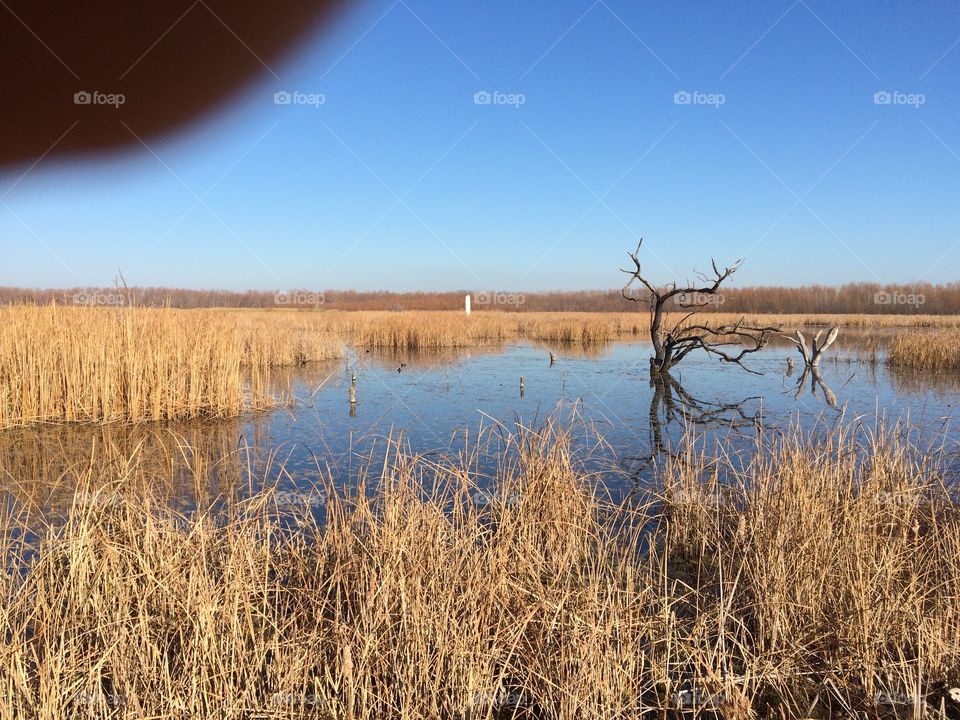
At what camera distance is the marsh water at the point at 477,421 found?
4.46 meters

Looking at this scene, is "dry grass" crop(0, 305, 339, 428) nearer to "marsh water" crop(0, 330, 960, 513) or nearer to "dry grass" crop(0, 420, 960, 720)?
"marsh water" crop(0, 330, 960, 513)

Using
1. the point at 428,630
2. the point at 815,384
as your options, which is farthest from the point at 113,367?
the point at 815,384

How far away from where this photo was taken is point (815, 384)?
10555 millimetres

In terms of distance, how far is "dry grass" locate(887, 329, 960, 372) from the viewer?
41.4 feet

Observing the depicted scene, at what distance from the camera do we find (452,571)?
2.14 meters

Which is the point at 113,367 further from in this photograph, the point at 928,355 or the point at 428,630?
the point at 928,355

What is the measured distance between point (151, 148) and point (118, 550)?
1.44 m

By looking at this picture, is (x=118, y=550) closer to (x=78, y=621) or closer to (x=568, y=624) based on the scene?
(x=78, y=621)

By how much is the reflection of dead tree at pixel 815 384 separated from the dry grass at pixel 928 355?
2.15 m

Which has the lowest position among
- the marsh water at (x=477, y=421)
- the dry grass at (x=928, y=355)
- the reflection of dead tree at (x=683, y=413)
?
the reflection of dead tree at (x=683, y=413)

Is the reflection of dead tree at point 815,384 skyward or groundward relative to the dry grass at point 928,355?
groundward

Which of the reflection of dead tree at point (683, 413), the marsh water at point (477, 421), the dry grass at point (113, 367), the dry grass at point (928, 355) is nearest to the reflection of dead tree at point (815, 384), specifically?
the marsh water at point (477, 421)

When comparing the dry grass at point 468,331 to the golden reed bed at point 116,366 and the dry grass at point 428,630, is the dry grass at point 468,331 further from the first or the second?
the dry grass at point 428,630

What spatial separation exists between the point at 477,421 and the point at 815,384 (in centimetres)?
685
